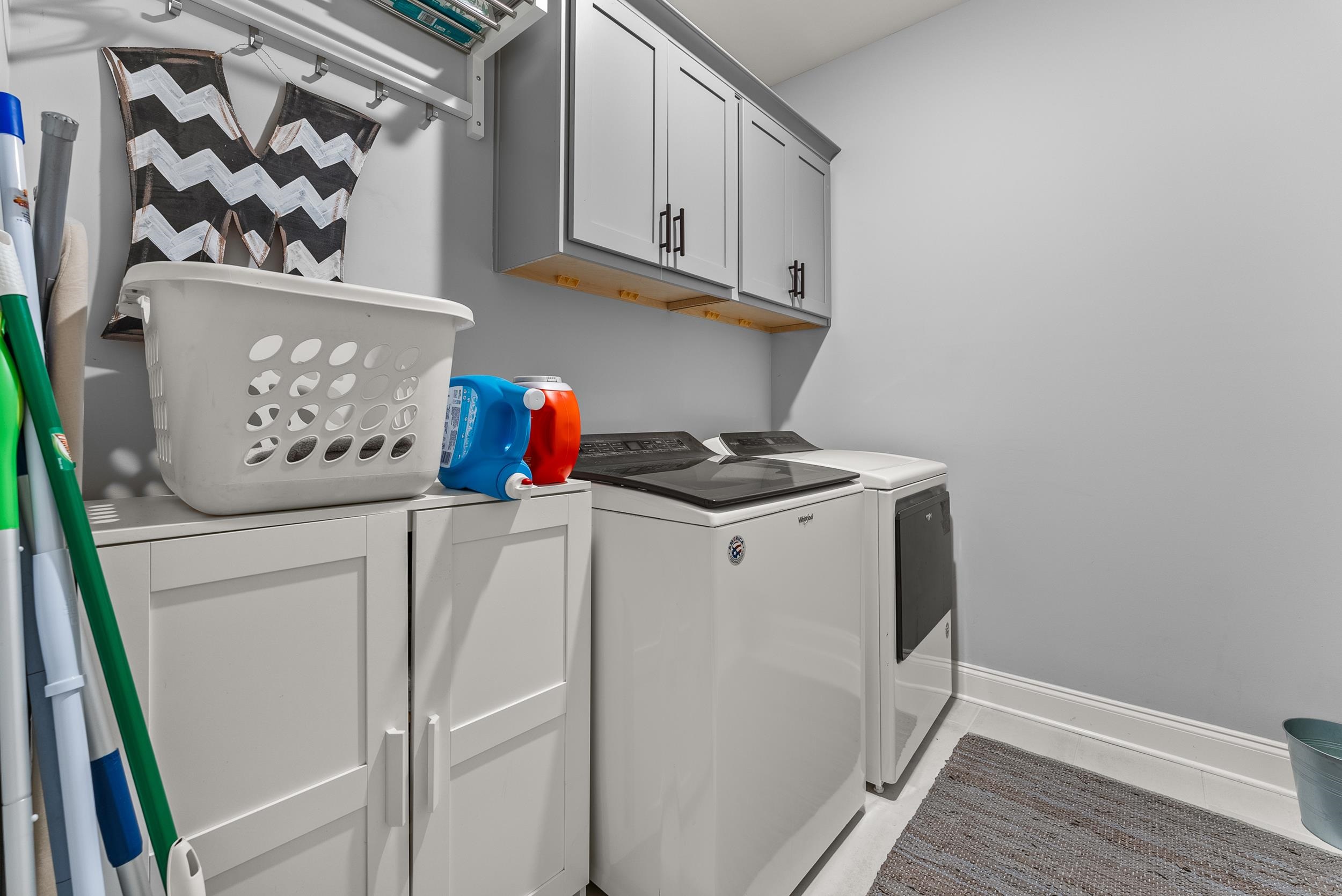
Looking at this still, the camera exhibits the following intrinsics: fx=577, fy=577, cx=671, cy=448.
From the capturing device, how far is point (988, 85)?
2.34 m

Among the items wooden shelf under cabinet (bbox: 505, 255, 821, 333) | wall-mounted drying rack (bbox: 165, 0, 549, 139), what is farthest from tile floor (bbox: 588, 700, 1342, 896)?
wall-mounted drying rack (bbox: 165, 0, 549, 139)

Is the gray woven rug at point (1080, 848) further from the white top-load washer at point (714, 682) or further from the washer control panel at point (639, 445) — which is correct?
the washer control panel at point (639, 445)

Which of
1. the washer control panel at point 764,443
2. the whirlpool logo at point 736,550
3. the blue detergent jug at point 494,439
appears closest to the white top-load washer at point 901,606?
the washer control panel at point 764,443

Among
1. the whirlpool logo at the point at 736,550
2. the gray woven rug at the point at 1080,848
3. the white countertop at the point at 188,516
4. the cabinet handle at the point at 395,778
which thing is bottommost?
the gray woven rug at the point at 1080,848

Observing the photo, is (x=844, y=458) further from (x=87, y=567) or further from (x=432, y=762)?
(x=87, y=567)

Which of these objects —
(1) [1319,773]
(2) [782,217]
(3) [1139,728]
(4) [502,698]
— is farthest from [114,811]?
(3) [1139,728]

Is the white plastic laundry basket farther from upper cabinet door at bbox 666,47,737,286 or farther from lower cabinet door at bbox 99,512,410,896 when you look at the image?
upper cabinet door at bbox 666,47,737,286

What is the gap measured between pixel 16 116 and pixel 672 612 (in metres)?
1.22

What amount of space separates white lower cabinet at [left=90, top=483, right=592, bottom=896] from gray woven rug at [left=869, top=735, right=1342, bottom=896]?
960 millimetres

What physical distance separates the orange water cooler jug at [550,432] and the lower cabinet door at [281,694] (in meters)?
0.32

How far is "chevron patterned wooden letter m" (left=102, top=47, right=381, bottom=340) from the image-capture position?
112 centimetres

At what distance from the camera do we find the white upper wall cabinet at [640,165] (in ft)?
Answer: 5.17

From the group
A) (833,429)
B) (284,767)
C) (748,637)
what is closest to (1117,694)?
(833,429)

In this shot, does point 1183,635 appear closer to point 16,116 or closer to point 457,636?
point 457,636
